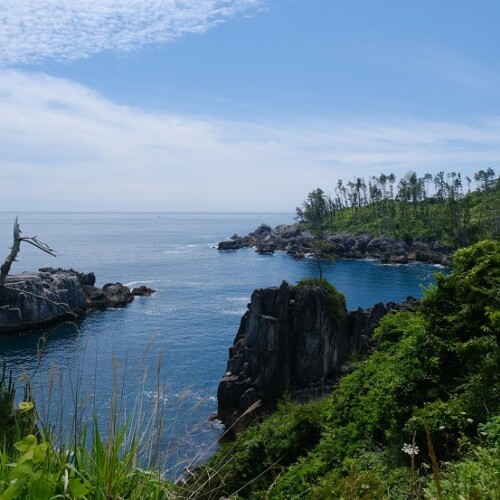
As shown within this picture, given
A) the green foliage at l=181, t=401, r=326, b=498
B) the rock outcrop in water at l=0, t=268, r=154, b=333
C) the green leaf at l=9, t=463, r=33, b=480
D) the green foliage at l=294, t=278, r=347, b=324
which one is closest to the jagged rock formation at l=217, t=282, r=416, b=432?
the green foliage at l=294, t=278, r=347, b=324

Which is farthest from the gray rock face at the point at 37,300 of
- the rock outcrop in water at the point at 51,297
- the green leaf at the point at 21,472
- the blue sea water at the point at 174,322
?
the green leaf at the point at 21,472

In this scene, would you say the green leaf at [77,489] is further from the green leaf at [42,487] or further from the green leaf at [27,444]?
the green leaf at [27,444]

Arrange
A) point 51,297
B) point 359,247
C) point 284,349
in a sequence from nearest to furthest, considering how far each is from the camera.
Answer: point 284,349 < point 51,297 < point 359,247

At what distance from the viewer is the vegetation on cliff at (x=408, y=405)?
976 centimetres

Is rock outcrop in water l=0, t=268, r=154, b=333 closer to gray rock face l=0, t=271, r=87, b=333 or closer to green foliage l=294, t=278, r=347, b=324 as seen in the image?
gray rock face l=0, t=271, r=87, b=333

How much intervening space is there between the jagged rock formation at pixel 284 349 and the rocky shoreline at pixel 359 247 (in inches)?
2497

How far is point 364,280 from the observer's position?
3794 inches

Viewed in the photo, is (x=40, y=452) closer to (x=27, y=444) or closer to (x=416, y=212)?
(x=27, y=444)

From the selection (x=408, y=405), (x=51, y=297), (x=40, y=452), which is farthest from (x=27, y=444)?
(x=51, y=297)

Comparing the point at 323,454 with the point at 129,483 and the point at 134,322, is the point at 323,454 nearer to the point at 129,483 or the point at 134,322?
the point at 129,483

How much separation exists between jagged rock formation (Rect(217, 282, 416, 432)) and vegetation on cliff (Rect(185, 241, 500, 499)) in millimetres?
24765

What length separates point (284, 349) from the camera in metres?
42.5

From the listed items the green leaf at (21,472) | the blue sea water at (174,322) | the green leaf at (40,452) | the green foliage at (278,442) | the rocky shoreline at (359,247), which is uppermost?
the green leaf at (40,452)

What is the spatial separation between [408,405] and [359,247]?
4991 inches
